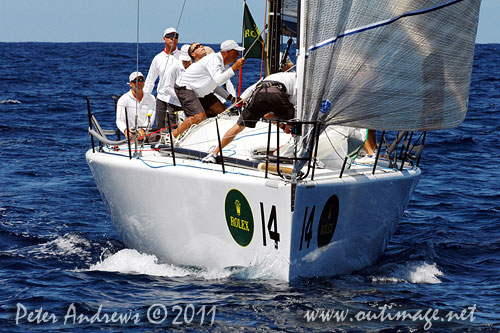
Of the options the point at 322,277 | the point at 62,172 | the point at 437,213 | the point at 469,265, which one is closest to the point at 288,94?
the point at 322,277

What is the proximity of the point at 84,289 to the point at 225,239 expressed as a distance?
1.29 m

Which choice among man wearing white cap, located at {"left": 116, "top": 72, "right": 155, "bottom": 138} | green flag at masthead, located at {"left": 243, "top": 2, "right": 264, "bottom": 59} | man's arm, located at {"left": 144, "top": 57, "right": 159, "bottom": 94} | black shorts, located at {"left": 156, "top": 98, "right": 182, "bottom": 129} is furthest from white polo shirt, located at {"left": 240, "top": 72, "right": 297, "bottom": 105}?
green flag at masthead, located at {"left": 243, "top": 2, "right": 264, "bottom": 59}

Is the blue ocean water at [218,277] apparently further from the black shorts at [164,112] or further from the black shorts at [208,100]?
the black shorts at [208,100]

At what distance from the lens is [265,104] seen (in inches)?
258

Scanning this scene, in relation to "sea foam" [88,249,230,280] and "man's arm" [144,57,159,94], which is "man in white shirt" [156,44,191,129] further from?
"sea foam" [88,249,230,280]

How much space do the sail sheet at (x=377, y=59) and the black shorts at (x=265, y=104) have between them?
2.03 ft

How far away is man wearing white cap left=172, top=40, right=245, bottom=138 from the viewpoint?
25.1 ft

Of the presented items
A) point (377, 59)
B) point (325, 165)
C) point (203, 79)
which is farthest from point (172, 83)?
point (377, 59)

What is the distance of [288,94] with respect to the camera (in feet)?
21.9

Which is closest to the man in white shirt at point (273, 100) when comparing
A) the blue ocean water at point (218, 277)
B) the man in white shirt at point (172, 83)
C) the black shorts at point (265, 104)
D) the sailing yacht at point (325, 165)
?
the black shorts at point (265, 104)

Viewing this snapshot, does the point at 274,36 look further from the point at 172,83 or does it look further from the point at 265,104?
the point at 265,104

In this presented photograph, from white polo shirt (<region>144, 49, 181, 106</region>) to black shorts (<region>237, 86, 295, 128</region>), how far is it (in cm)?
222

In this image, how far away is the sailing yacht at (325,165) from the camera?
5.86m

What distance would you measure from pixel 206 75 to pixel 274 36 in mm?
1185
